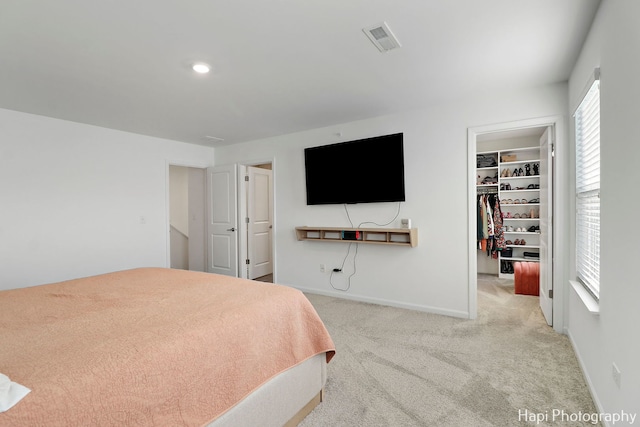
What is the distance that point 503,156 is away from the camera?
5.24 m

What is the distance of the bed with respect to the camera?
101 centimetres

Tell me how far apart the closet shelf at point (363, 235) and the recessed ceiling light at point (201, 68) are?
236 centimetres

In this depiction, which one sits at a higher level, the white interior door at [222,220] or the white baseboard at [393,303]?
the white interior door at [222,220]

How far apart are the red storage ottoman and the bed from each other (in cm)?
343

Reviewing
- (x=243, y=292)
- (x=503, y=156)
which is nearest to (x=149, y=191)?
(x=243, y=292)

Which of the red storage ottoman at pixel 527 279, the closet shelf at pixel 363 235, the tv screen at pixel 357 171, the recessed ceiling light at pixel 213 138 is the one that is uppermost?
the recessed ceiling light at pixel 213 138

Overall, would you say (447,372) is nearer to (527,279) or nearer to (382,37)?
(382,37)

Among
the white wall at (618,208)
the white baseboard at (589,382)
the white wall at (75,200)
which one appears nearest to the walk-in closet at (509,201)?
the white baseboard at (589,382)

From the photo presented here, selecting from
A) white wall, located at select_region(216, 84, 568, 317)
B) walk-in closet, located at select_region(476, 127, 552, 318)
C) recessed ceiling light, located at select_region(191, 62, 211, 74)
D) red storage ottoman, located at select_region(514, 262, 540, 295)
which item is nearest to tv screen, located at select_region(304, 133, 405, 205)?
white wall, located at select_region(216, 84, 568, 317)

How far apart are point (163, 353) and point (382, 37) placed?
219 centimetres

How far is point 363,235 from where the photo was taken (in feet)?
12.6

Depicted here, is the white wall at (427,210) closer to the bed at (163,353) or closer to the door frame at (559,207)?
the door frame at (559,207)

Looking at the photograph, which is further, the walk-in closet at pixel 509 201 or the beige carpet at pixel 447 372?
the walk-in closet at pixel 509 201

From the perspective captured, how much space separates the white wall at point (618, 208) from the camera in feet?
4.28
